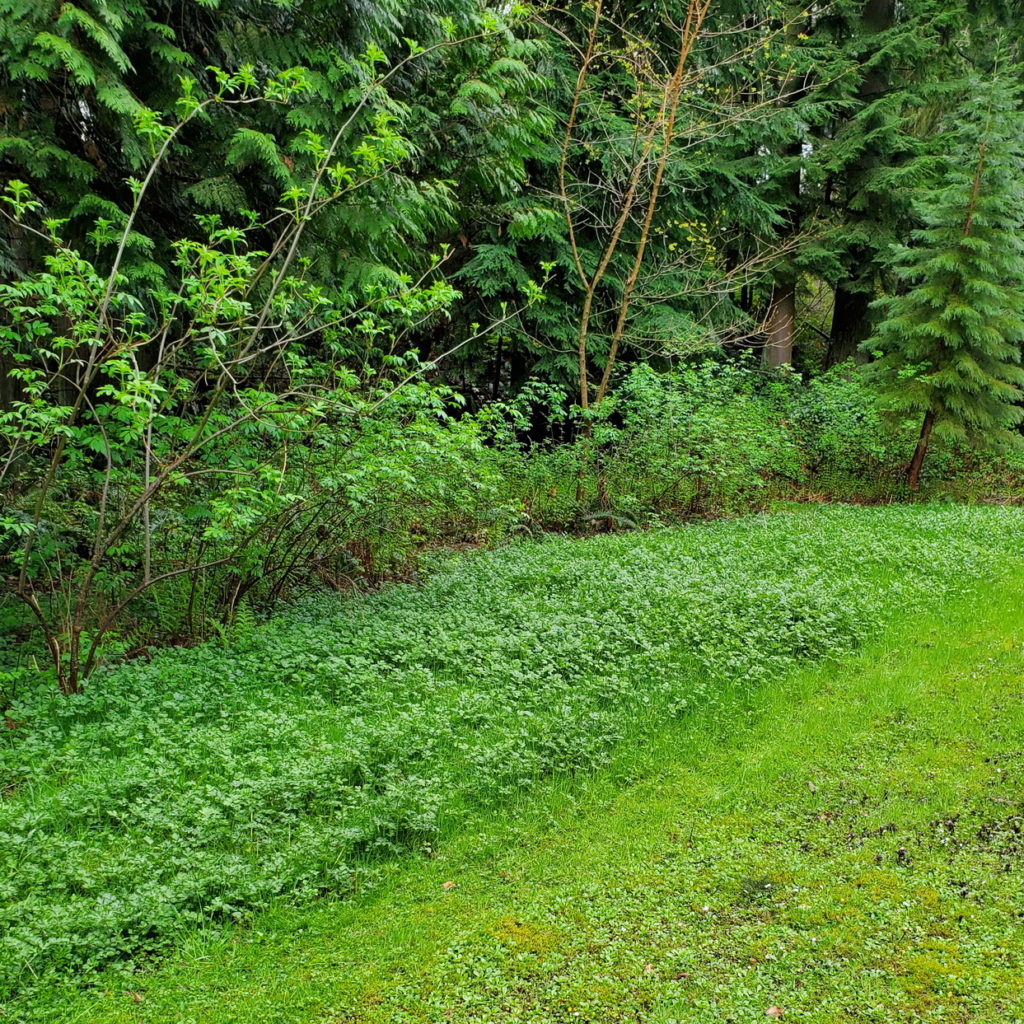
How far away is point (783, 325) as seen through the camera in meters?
15.7

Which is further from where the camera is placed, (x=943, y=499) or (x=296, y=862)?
(x=943, y=499)

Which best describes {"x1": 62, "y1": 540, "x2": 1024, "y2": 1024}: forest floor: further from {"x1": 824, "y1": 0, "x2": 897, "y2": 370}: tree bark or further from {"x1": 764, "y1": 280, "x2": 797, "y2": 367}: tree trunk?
{"x1": 824, "y1": 0, "x2": 897, "y2": 370}: tree bark

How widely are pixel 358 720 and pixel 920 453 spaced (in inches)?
417

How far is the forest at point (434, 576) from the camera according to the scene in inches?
110

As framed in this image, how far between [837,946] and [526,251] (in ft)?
37.1

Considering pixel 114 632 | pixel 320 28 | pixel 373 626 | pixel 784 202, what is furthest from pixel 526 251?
pixel 114 632

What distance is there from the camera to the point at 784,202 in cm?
1578

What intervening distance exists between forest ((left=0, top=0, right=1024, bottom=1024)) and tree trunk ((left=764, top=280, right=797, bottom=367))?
3.88m

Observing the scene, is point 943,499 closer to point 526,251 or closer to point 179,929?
point 526,251

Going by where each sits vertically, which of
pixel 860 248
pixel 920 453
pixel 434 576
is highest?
pixel 860 248

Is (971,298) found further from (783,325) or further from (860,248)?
(860,248)

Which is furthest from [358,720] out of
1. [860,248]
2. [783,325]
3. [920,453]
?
[860,248]

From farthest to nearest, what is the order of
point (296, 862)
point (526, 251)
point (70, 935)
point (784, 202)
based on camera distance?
point (784, 202), point (526, 251), point (296, 862), point (70, 935)

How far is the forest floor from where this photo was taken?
2492 millimetres
